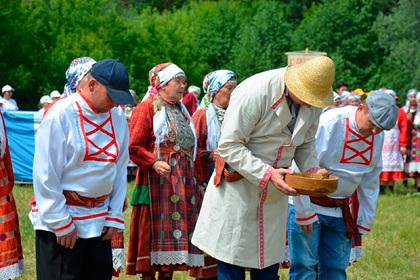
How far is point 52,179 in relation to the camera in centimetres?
409

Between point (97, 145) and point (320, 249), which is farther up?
point (97, 145)

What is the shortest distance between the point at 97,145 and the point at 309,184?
1.21 m

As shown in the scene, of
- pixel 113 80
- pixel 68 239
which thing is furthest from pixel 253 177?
pixel 68 239

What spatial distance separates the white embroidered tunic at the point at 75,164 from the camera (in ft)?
13.4

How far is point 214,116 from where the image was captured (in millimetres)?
6695

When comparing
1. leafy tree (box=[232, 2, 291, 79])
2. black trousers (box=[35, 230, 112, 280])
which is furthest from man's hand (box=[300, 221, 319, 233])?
leafy tree (box=[232, 2, 291, 79])

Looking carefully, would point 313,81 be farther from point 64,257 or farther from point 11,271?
point 11,271

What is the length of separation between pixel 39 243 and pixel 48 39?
2790 cm

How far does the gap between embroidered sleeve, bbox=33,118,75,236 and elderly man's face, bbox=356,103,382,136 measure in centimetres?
221

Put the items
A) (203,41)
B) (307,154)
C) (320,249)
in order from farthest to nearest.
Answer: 1. (203,41)
2. (320,249)
3. (307,154)

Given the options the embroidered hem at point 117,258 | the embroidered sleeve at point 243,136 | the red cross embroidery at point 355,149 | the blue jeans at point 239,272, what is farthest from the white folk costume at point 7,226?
the red cross embroidery at point 355,149

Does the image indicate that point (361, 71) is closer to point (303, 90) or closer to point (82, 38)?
point (82, 38)

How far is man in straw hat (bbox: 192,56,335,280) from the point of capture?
4.29 m

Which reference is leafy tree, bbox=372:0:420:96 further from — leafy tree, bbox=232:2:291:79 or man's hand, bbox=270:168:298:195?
man's hand, bbox=270:168:298:195
